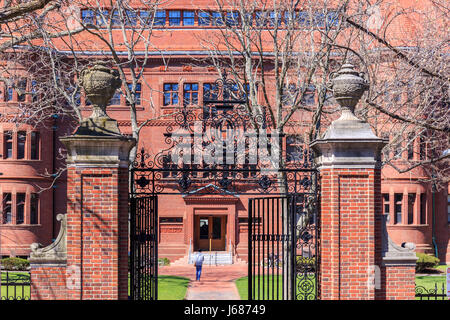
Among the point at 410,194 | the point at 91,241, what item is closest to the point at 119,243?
the point at 91,241

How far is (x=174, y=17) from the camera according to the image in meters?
29.5

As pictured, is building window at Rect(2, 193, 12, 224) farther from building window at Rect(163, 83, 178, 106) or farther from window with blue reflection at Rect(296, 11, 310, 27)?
window with blue reflection at Rect(296, 11, 310, 27)

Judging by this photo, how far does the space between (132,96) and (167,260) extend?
14.3 m

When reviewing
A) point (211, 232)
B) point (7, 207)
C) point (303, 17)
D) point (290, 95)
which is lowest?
point (211, 232)

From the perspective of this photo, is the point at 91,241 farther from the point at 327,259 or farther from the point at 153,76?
the point at 153,76

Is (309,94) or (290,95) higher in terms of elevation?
(309,94)

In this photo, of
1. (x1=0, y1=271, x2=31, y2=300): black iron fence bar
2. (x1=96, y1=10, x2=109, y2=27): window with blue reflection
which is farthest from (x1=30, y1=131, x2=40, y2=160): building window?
(x1=96, y1=10, x2=109, y2=27): window with blue reflection

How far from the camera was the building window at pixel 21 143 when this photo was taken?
28266 mm

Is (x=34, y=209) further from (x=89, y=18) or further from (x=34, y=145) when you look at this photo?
(x=89, y=18)

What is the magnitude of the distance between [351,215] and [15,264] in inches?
844

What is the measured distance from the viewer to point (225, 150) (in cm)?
907

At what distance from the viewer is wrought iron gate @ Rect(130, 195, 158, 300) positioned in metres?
8.30

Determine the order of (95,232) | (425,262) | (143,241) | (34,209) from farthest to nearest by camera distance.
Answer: (34,209) < (425,262) < (143,241) < (95,232)

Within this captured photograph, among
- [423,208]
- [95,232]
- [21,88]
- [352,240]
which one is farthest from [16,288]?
[423,208]
